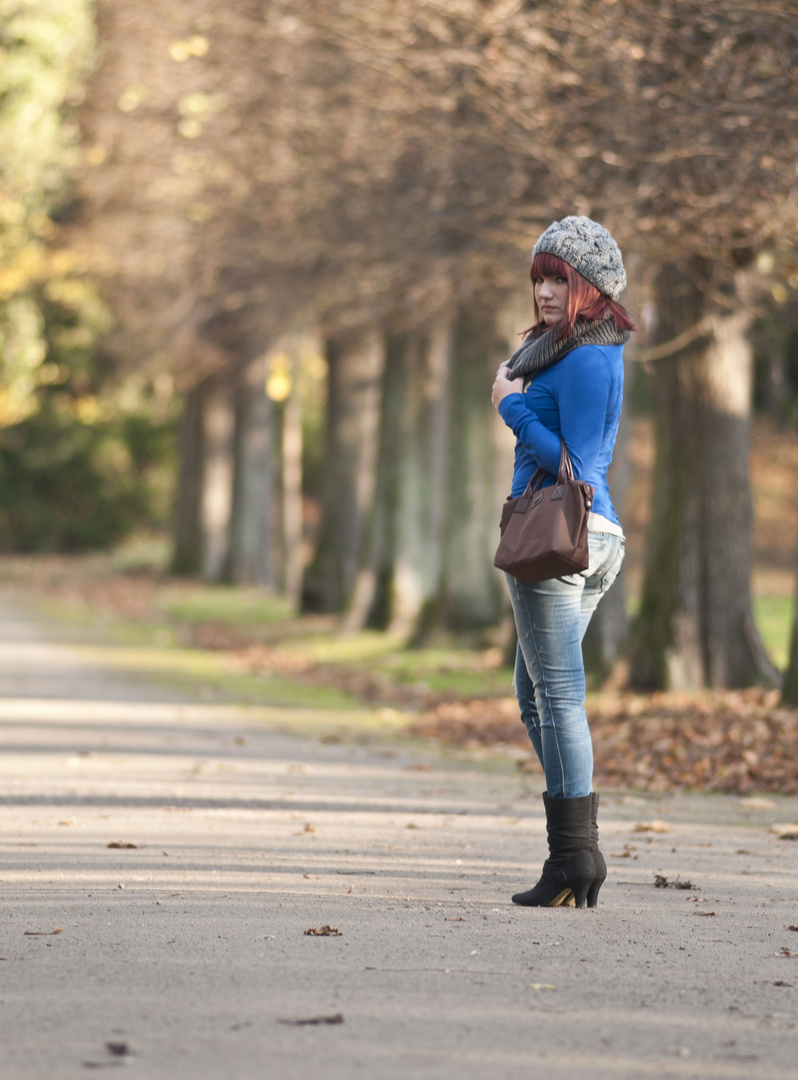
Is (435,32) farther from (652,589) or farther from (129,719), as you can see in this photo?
(129,719)

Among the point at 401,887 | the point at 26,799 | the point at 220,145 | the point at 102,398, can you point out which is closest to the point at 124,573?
the point at 102,398

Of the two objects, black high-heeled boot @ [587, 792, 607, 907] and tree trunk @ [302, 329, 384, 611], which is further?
tree trunk @ [302, 329, 384, 611]

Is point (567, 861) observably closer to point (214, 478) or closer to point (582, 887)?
point (582, 887)

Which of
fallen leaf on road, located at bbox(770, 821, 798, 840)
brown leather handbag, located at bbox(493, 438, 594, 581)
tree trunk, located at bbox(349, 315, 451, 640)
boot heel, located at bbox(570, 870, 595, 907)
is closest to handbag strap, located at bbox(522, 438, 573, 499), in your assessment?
brown leather handbag, located at bbox(493, 438, 594, 581)

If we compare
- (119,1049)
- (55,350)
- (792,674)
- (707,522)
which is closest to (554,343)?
(119,1049)

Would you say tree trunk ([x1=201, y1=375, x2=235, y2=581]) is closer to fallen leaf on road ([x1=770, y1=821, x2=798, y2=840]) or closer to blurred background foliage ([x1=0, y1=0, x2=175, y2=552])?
blurred background foliage ([x1=0, y1=0, x2=175, y2=552])

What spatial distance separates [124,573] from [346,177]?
81.9 ft

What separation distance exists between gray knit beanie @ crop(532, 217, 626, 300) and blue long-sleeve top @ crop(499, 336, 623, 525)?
9.7 inches

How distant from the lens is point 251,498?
112 feet

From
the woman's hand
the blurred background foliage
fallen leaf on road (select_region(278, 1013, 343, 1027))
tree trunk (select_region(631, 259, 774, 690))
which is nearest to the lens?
fallen leaf on road (select_region(278, 1013, 343, 1027))

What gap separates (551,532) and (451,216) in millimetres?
9017

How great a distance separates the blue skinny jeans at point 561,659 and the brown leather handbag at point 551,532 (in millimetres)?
113

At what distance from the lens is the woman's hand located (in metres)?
5.73

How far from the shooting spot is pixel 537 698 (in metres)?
5.75
